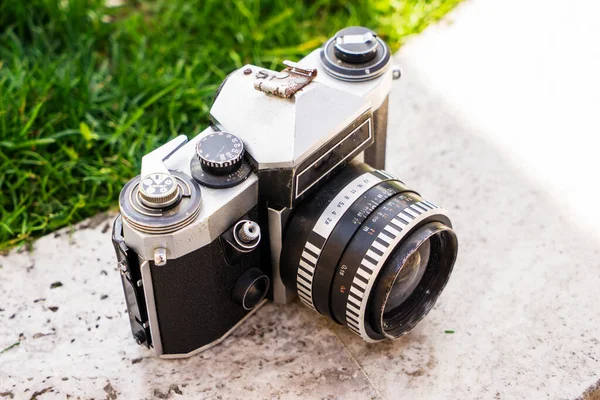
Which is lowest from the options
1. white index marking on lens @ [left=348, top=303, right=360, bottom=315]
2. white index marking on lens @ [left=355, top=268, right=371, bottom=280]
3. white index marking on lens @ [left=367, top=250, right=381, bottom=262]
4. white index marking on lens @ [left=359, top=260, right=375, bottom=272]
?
white index marking on lens @ [left=348, top=303, right=360, bottom=315]

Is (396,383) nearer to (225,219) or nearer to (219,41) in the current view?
(225,219)

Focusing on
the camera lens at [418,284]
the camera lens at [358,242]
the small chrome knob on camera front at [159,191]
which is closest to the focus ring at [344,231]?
the camera lens at [358,242]

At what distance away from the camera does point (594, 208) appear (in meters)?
1.82

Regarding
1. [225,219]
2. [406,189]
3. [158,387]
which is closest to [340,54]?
[406,189]

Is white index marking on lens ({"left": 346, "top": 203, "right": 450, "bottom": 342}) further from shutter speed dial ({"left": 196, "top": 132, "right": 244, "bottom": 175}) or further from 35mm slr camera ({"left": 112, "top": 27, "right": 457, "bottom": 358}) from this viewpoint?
shutter speed dial ({"left": 196, "top": 132, "right": 244, "bottom": 175})

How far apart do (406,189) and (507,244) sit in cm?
41

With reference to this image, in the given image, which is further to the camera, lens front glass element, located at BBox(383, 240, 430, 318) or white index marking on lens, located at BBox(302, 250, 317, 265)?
lens front glass element, located at BBox(383, 240, 430, 318)

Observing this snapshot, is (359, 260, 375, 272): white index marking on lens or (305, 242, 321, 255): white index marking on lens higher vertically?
(359, 260, 375, 272): white index marking on lens

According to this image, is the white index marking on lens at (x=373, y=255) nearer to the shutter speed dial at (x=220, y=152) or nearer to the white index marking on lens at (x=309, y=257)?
the white index marking on lens at (x=309, y=257)

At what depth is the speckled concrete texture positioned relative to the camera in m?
1.53

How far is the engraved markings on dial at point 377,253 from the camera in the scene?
1356 millimetres

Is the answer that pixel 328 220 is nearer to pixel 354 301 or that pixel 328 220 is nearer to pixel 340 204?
pixel 340 204

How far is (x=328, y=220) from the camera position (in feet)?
4.63

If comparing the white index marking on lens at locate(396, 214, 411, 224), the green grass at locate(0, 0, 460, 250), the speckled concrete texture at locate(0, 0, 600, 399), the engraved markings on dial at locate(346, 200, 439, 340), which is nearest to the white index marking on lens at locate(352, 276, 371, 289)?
the engraved markings on dial at locate(346, 200, 439, 340)
